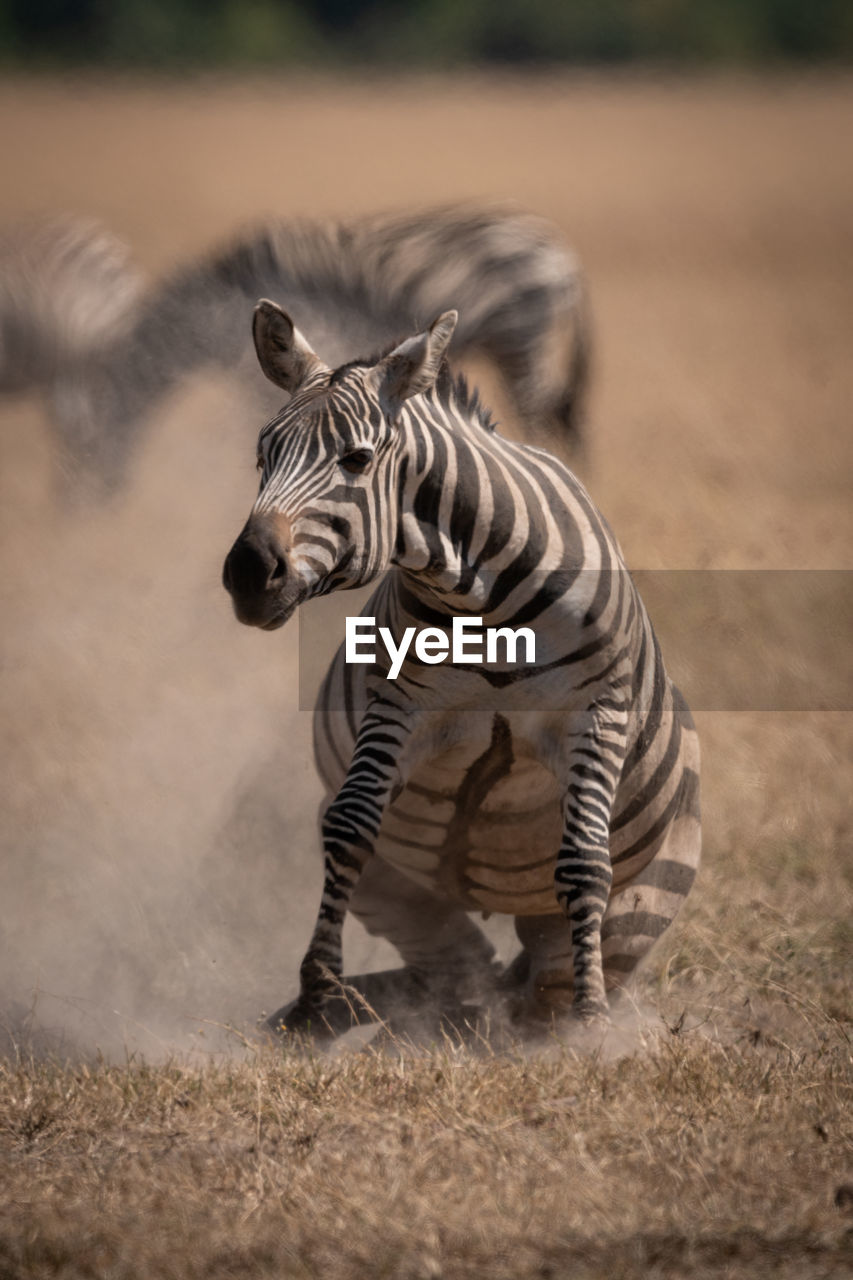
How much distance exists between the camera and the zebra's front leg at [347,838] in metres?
4.63

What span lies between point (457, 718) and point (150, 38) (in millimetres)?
12238

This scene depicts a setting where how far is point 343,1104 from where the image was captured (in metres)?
3.99

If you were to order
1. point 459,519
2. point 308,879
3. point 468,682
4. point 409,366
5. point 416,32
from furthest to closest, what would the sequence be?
point 416,32 < point 308,879 < point 468,682 < point 459,519 < point 409,366

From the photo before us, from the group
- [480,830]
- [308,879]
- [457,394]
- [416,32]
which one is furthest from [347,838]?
[416,32]

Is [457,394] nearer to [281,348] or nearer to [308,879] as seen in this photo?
[281,348]

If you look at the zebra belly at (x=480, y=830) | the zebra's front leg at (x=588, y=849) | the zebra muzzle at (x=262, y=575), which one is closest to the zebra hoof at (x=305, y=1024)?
the zebra belly at (x=480, y=830)

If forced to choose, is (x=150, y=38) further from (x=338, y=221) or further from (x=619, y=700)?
(x=619, y=700)

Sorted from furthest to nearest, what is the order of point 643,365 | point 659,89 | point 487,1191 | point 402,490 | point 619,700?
point 643,365, point 659,89, point 619,700, point 402,490, point 487,1191

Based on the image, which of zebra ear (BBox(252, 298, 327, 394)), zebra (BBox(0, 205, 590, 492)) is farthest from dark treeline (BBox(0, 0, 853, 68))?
zebra ear (BBox(252, 298, 327, 394))

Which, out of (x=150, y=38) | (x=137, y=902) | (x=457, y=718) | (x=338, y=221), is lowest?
(x=137, y=902)

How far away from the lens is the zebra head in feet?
12.8

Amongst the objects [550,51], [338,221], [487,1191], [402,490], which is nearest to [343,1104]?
[487,1191]

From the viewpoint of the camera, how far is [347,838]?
4.62m

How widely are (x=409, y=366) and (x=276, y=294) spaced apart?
11.4ft
